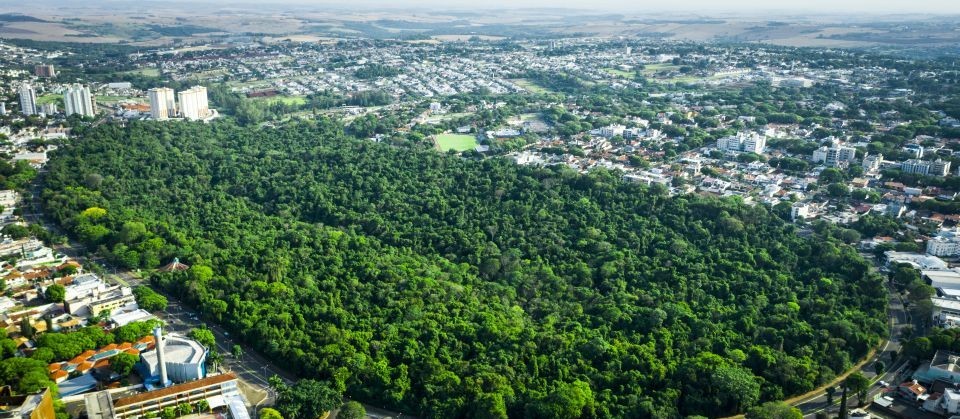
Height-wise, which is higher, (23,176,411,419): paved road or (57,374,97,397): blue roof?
(57,374,97,397): blue roof

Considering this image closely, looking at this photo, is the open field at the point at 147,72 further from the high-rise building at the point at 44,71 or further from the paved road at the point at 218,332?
the paved road at the point at 218,332

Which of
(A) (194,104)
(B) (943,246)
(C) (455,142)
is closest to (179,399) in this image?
(B) (943,246)

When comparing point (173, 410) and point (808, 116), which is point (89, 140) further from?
point (808, 116)

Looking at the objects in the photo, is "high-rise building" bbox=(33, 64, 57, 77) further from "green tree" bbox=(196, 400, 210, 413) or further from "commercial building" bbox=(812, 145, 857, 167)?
"commercial building" bbox=(812, 145, 857, 167)

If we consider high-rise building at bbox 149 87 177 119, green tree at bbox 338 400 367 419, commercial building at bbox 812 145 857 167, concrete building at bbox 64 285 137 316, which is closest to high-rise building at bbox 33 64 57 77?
high-rise building at bbox 149 87 177 119

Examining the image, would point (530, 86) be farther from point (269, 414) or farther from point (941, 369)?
point (269, 414)
